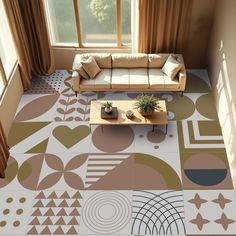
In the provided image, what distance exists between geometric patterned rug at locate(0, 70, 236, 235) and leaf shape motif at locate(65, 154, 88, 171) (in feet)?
0.07

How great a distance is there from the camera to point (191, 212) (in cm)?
550

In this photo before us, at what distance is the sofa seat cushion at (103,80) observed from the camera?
756cm

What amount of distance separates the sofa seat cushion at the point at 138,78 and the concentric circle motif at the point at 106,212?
9.12 ft

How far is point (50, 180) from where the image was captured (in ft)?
19.9

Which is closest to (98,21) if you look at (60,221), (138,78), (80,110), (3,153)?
(138,78)

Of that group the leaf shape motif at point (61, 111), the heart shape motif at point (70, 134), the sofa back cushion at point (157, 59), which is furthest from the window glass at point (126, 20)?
the heart shape motif at point (70, 134)

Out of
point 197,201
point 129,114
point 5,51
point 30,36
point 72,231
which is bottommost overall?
point 72,231

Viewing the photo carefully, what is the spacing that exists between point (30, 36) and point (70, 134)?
2735 millimetres

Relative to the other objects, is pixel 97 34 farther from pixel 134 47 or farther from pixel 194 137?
pixel 194 137

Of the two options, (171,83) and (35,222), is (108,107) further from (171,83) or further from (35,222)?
(35,222)

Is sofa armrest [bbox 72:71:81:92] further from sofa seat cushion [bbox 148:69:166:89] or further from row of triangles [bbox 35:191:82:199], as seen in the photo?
row of triangles [bbox 35:191:82:199]

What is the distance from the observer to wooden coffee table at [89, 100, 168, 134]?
6.67 meters

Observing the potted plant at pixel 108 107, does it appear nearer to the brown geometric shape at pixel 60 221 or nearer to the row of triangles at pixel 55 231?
the brown geometric shape at pixel 60 221

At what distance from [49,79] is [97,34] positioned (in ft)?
5.66
